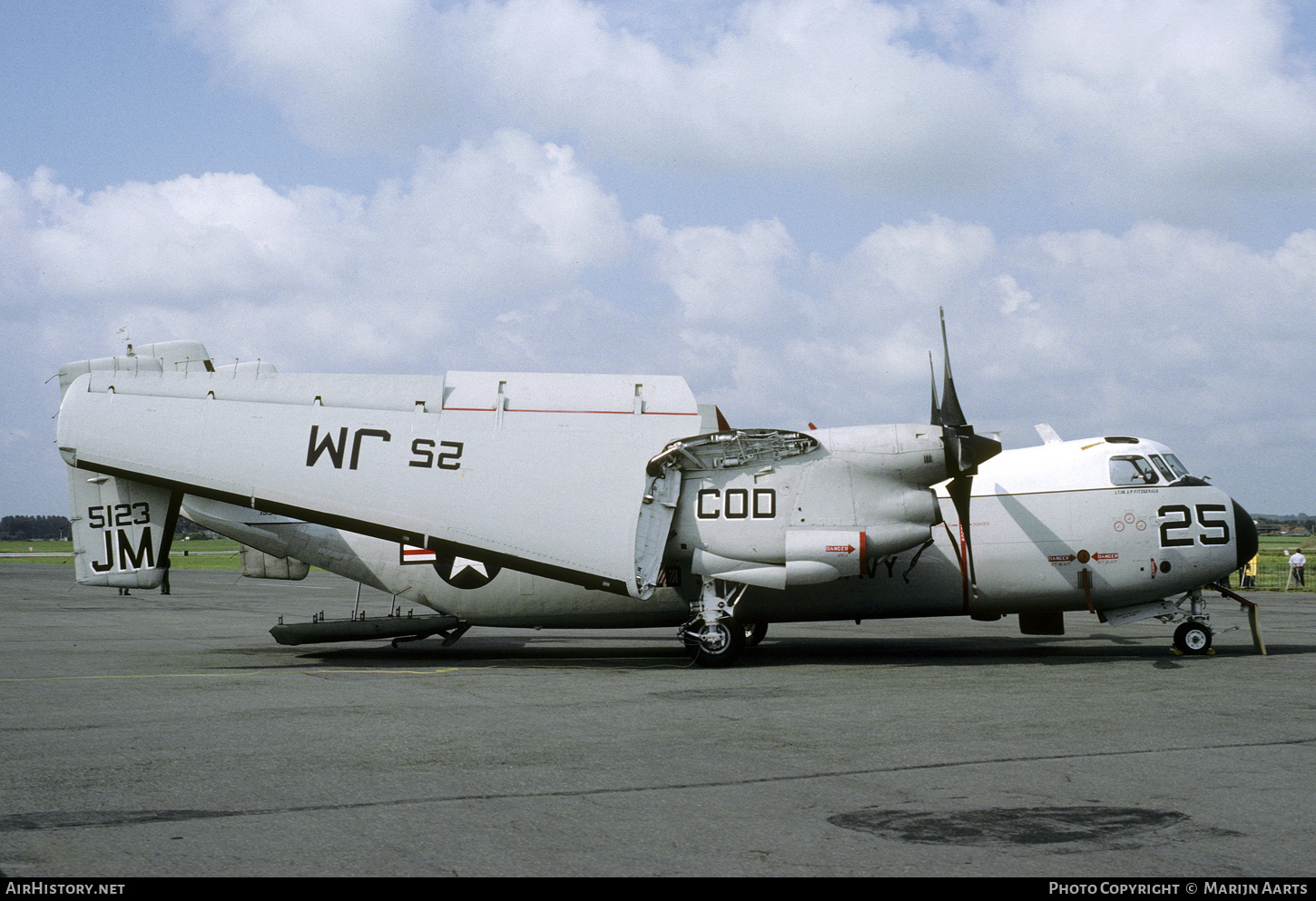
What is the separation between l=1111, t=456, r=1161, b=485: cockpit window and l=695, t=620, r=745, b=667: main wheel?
750 cm

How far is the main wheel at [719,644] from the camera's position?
17.9 m

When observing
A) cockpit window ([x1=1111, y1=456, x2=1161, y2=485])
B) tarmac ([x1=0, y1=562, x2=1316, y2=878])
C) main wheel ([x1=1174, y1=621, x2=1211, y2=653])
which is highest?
cockpit window ([x1=1111, y1=456, x2=1161, y2=485])

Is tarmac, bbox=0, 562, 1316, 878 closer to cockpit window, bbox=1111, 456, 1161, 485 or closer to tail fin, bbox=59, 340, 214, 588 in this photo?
tail fin, bbox=59, 340, 214, 588

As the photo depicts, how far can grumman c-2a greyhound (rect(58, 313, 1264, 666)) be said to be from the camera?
17.7 meters

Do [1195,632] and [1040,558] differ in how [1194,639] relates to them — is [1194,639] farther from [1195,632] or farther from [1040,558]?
[1040,558]

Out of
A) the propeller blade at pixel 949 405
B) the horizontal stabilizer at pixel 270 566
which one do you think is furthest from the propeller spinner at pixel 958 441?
the horizontal stabilizer at pixel 270 566

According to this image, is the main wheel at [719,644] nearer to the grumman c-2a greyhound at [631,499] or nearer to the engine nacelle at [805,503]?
the grumman c-2a greyhound at [631,499]

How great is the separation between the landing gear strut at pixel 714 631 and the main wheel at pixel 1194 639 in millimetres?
8076

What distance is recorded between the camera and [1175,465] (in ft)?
63.7

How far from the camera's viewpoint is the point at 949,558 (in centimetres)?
1920

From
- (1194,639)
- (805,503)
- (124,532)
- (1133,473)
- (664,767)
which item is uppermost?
(1133,473)

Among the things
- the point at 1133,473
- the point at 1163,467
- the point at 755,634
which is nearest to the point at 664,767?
the point at 755,634

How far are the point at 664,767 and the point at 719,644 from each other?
8.29 metres

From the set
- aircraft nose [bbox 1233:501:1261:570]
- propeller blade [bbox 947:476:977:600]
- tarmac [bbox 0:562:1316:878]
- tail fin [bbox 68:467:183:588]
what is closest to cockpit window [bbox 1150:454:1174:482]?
aircraft nose [bbox 1233:501:1261:570]
